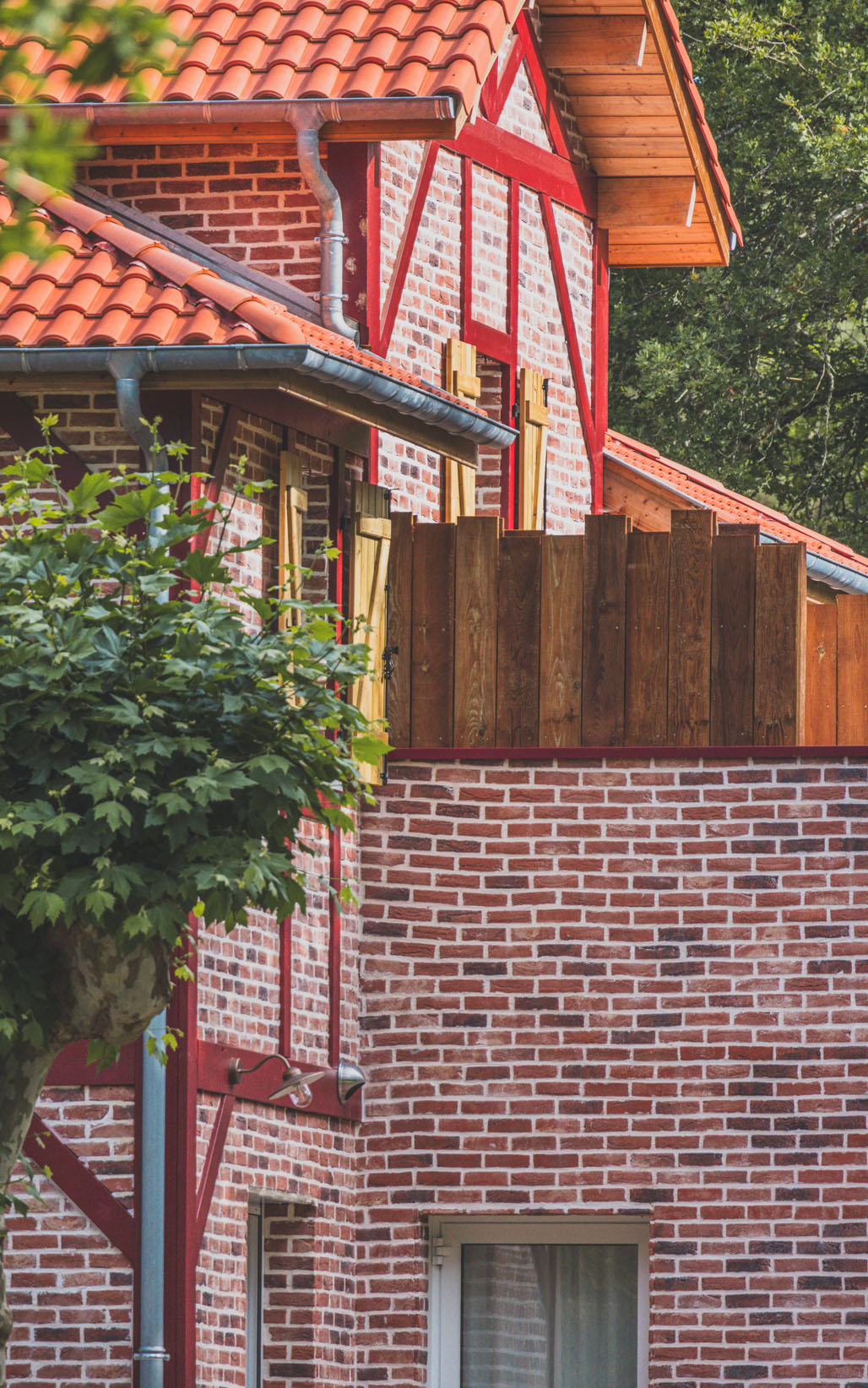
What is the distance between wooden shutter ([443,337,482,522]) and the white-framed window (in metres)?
3.44

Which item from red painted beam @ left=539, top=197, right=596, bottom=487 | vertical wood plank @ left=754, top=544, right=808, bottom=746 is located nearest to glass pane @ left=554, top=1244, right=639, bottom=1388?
vertical wood plank @ left=754, top=544, right=808, bottom=746

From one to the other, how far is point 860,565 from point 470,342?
4940 millimetres

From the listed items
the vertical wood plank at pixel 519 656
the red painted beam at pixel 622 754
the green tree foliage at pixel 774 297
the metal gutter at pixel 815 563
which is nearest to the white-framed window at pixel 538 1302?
the red painted beam at pixel 622 754

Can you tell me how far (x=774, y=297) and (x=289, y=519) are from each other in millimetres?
11997

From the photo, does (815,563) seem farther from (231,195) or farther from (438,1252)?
(438,1252)

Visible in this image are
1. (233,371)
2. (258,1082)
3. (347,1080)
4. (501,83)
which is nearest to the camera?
(233,371)

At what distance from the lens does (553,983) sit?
33.9ft

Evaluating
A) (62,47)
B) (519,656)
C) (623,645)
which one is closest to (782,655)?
(623,645)

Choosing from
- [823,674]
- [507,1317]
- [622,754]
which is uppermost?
[823,674]

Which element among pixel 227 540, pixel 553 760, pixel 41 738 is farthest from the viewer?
pixel 553 760

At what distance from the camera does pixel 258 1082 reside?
9648 mm

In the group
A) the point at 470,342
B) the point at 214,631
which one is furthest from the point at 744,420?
the point at 214,631

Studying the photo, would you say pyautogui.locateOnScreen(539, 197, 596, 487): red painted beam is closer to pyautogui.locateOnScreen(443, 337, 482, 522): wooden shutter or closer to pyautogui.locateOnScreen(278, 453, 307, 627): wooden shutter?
pyautogui.locateOnScreen(443, 337, 482, 522): wooden shutter

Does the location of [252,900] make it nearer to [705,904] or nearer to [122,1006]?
[122,1006]
